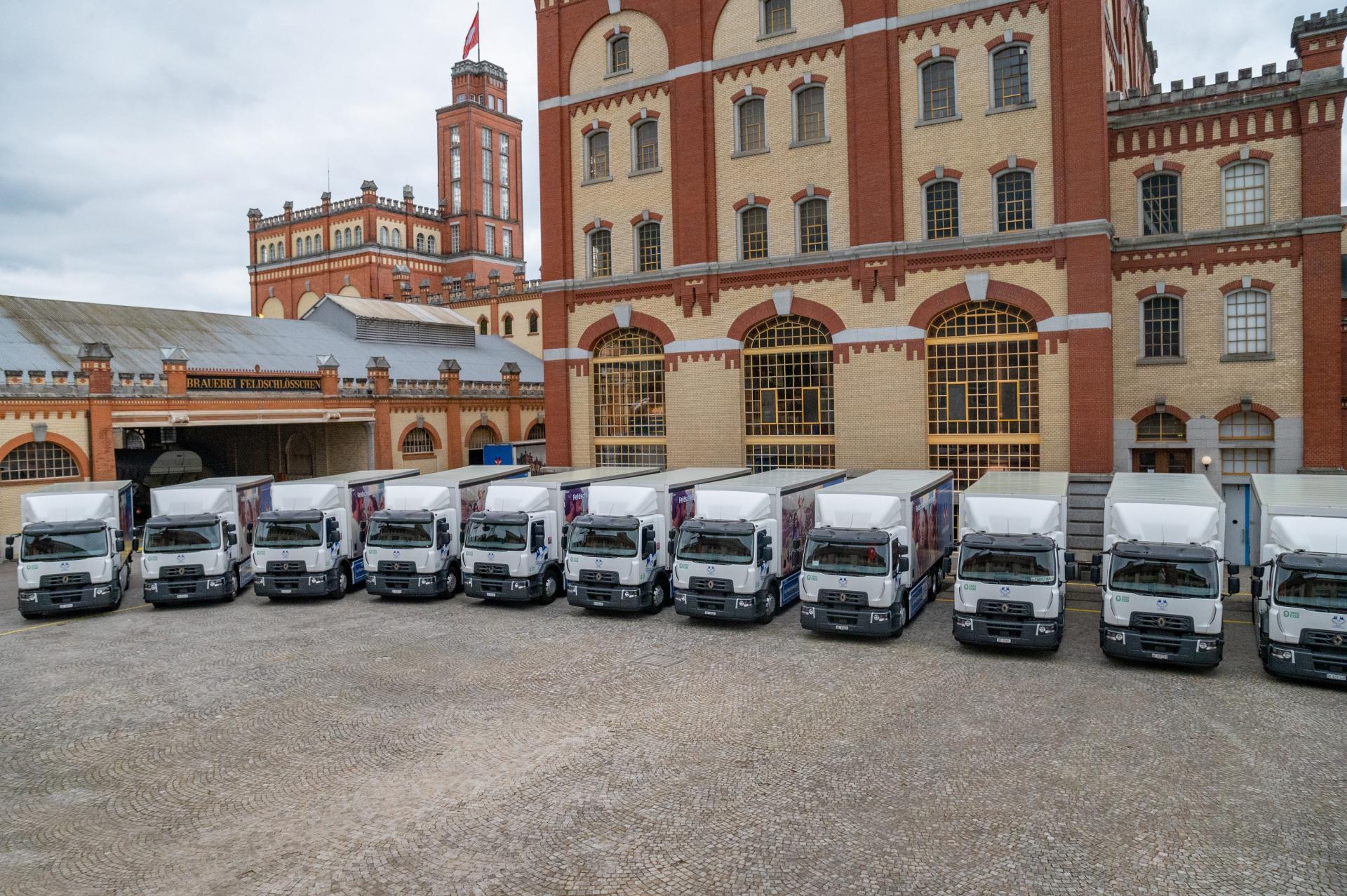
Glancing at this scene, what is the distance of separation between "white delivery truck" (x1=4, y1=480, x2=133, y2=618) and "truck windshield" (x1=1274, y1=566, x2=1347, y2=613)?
2618cm

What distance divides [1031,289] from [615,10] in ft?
65.0

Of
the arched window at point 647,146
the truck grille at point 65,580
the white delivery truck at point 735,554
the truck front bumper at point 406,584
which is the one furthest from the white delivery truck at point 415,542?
the arched window at point 647,146

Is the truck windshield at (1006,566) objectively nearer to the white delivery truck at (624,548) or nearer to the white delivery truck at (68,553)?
the white delivery truck at (624,548)

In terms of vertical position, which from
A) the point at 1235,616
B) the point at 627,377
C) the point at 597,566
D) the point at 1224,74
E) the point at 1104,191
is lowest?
the point at 1235,616

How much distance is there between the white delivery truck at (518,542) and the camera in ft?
74.0

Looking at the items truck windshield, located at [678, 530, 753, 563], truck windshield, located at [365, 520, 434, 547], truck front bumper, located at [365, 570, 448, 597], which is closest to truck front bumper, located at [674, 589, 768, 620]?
truck windshield, located at [678, 530, 753, 563]

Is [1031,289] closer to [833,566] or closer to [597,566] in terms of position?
[833,566]

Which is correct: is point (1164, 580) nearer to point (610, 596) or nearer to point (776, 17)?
point (610, 596)

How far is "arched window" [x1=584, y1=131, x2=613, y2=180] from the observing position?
35.8 metres

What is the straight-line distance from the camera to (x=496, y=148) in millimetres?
76375

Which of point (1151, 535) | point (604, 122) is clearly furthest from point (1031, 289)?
point (604, 122)

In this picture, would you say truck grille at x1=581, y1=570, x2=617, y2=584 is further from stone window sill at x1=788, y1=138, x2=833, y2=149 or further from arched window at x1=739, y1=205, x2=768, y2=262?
stone window sill at x1=788, y1=138, x2=833, y2=149

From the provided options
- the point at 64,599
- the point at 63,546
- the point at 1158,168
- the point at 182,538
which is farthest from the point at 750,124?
the point at 64,599

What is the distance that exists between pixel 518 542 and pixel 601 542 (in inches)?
94.2
